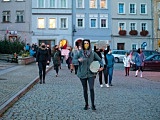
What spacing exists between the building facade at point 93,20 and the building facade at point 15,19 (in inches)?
286

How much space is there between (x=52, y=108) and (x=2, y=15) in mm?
47063

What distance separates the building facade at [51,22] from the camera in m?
54.9

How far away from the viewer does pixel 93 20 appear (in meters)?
56.8

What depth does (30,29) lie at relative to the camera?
54.7 m

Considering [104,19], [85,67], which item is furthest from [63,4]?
[85,67]

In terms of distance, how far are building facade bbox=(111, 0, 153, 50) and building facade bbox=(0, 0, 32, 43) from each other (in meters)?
13.2

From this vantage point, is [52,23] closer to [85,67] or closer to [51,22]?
[51,22]

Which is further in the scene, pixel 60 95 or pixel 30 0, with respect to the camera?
pixel 30 0

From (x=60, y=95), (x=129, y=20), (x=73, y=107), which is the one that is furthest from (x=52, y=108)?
(x=129, y=20)

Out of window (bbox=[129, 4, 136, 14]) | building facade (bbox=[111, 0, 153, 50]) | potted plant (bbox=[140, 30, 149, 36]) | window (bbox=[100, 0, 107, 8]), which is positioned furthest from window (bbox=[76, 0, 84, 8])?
→ potted plant (bbox=[140, 30, 149, 36])

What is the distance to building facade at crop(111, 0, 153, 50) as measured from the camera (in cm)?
5684

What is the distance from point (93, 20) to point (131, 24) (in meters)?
6.13

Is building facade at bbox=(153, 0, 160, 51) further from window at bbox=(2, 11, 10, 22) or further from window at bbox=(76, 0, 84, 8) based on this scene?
window at bbox=(2, 11, 10, 22)

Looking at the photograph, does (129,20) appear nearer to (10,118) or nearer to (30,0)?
(30,0)
